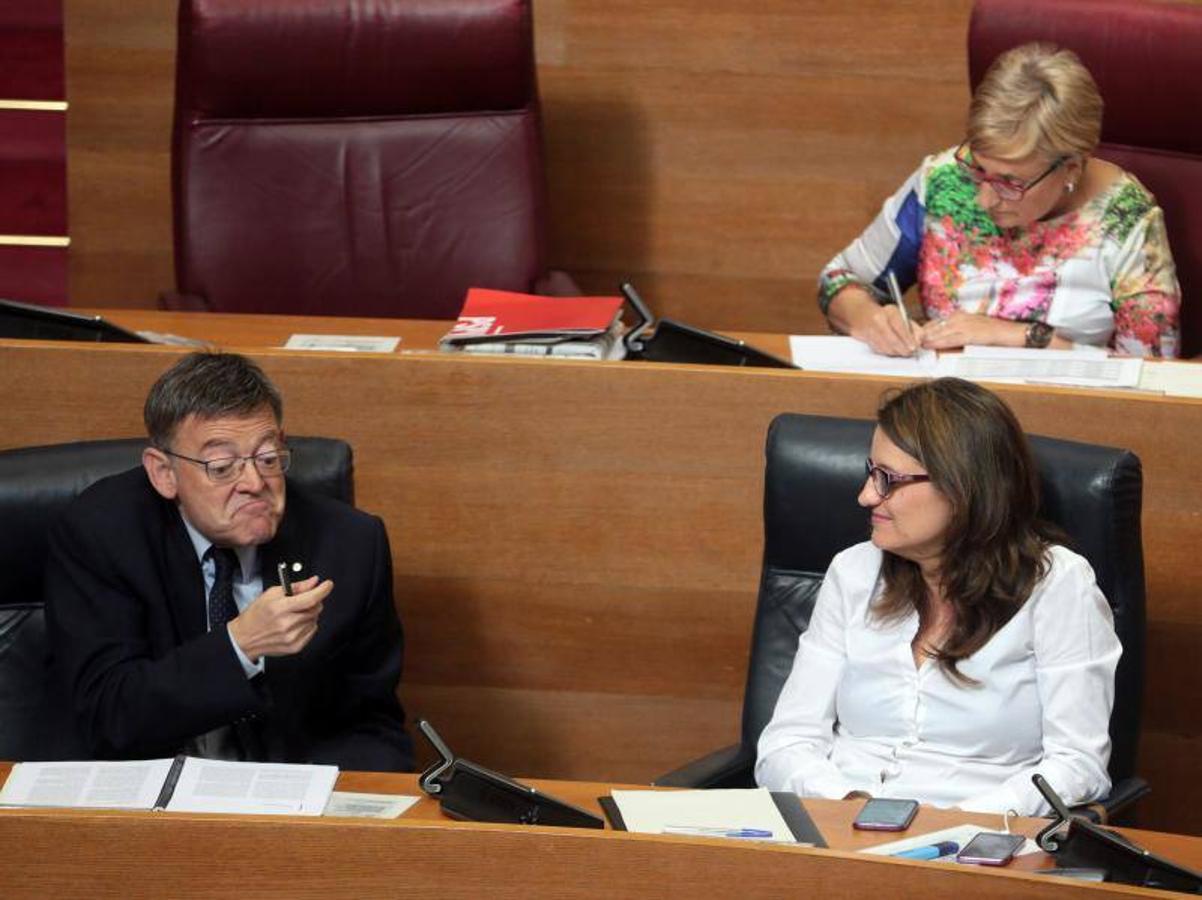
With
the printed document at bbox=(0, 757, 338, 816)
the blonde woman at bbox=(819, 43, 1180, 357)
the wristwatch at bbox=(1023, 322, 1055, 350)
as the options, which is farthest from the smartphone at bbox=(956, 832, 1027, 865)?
the wristwatch at bbox=(1023, 322, 1055, 350)

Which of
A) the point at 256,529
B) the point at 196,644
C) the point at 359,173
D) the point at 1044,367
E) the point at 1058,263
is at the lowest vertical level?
the point at 196,644

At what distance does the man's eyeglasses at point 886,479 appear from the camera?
248 centimetres

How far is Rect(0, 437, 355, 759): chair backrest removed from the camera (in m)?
2.59

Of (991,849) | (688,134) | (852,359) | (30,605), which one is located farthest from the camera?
(688,134)

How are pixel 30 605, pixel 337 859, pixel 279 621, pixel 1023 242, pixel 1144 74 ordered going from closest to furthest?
pixel 337 859 → pixel 279 621 → pixel 30 605 → pixel 1023 242 → pixel 1144 74

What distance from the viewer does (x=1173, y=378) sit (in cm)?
306

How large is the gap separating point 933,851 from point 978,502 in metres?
0.55

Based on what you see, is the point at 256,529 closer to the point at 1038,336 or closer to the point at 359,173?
the point at 1038,336

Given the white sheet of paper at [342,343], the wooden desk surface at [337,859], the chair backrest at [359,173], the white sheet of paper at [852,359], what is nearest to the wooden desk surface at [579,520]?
the white sheet of paper at [342,343]

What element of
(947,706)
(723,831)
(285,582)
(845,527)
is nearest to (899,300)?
(845,527)

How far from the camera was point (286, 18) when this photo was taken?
378 cm

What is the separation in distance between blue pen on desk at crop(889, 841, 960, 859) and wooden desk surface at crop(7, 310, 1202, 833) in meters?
0.96

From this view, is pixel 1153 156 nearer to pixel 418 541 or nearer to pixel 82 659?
pixel 418 541

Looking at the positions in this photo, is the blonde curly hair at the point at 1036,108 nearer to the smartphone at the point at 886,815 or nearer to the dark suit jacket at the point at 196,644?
the dark suit jacket at the point at 196,644
